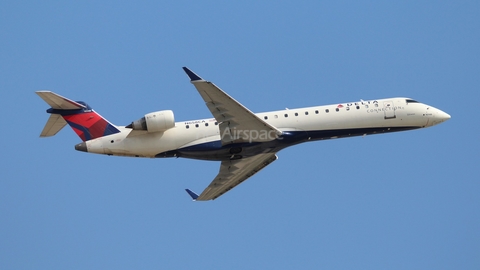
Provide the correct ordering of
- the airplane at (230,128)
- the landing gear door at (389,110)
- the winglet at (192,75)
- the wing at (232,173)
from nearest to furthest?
the winglet at (192,75) → the airplane at (230,128) → the landing gear door at (389,110) → the wing at (232,173)

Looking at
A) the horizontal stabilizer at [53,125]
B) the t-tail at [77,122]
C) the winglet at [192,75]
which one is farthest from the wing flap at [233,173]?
the horizontal stabilizer at [53,125]

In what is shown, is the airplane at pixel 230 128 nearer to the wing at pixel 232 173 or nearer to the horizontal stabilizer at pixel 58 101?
the horizontal stabilizer at pixel 58 101

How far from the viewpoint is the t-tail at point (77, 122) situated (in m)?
41.8

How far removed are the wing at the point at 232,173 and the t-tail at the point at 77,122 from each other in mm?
7312

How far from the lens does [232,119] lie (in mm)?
40156

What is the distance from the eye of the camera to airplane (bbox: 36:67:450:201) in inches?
1603

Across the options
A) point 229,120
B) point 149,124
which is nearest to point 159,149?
point 149,124

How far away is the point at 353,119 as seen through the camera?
42.8m

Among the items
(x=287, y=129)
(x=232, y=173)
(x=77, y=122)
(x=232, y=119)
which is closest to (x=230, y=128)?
(x=232, y=119)

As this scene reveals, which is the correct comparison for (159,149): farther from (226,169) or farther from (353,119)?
(353,119)

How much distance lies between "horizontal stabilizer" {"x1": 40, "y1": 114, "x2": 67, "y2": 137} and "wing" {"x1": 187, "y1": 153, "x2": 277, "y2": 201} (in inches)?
385

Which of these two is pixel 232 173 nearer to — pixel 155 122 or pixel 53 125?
pixel 155 122

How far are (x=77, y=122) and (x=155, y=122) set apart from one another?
191 inches

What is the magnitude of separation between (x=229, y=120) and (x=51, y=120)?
10349 millimetres
